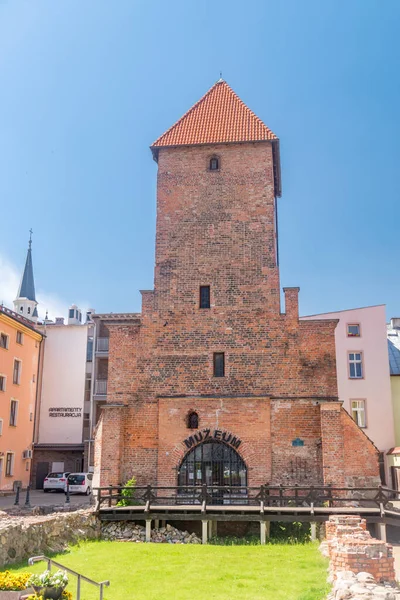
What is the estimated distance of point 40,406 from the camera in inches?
1591

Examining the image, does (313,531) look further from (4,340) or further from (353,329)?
(4,340)

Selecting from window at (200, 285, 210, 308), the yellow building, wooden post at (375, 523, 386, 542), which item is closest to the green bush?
window at (200, 285, 210, 308)

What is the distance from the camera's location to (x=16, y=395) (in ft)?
116

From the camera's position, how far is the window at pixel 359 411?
3584 centimetres

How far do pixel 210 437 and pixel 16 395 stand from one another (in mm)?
18423

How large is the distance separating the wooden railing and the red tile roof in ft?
42.6

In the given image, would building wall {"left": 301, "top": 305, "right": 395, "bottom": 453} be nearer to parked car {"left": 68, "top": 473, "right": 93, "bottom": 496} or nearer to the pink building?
the pink building

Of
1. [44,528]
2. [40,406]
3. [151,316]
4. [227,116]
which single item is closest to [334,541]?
[44,528]

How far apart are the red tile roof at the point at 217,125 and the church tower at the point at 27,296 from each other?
5228 cm

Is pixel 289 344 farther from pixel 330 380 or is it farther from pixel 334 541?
pixel 334 541

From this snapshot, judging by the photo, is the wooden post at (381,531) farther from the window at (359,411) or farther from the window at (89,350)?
the window at (89,350)

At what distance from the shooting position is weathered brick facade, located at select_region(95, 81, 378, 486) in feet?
67.2

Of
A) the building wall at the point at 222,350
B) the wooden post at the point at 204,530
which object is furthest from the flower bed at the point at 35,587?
the building wall at the point at 222,350

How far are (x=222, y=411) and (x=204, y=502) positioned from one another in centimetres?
348
